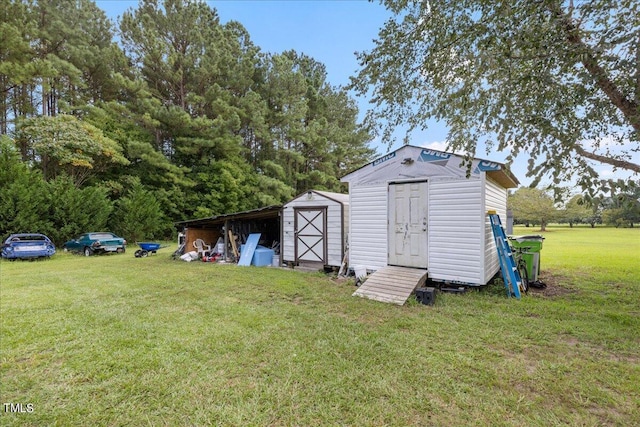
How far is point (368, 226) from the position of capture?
23.9 feet

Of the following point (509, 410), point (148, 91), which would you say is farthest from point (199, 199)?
point (509, 410)

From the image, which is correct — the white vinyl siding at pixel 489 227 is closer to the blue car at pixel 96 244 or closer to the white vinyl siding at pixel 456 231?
the white vinyl siding at pixel 456 231

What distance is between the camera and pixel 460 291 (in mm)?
6023

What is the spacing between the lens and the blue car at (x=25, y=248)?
Result: 414 inches

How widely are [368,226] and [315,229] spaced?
6.83 ft

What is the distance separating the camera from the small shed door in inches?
342

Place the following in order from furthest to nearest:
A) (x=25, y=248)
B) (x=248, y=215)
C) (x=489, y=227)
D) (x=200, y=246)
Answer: (x=200, y=246) < (x=25, y=248) < (x=248, y=215) < (x=489, y=227)

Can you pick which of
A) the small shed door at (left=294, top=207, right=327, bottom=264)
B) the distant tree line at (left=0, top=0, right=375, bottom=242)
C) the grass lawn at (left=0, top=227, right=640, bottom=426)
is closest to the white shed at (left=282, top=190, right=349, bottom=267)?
the small shed door at (left=294, top=207, right=327, bottom=264)

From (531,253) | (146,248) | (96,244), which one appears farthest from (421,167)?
(96,244)

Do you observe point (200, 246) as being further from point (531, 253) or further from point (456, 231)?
point (531, 253)

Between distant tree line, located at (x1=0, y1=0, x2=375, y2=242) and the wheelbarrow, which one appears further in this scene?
distant tree line, located at (x1=0, y1=0, x2=375, y2=242)

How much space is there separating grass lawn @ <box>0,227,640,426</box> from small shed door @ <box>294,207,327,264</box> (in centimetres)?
273

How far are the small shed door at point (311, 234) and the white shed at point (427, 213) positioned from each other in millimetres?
1281

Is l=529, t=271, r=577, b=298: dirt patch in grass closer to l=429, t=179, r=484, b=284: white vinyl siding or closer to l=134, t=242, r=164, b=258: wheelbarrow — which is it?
l=429, t=179, r=484, b=284: white vinyl siding
